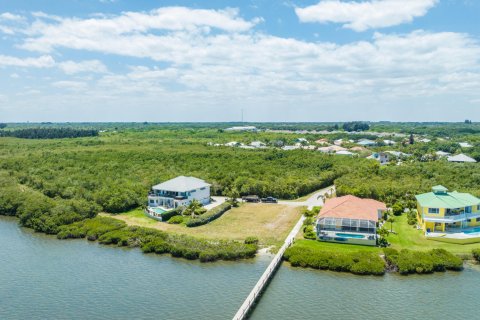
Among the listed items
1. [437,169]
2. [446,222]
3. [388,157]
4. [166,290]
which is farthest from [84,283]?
[388,157]

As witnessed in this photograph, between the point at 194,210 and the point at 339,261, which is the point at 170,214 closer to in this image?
the point at 194,210

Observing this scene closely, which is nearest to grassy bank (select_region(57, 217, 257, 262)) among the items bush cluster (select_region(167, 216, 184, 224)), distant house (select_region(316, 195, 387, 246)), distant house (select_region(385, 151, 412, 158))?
bush cluster (select_region(167, 216, 184, 224))

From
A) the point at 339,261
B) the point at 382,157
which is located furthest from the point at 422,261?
the point at 382,157

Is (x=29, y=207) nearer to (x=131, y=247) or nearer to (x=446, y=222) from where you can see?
(x=131, y=247)

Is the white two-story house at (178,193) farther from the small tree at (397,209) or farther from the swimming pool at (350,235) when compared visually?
the small tree at (397,209)

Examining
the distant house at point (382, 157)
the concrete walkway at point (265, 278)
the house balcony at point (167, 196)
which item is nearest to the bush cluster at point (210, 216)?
the house balcony at point (167, 196)

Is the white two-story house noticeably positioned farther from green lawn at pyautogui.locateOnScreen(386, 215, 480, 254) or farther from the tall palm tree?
green lawn at pyautogui.locateOnScreen(386, 215, 480, 254)
